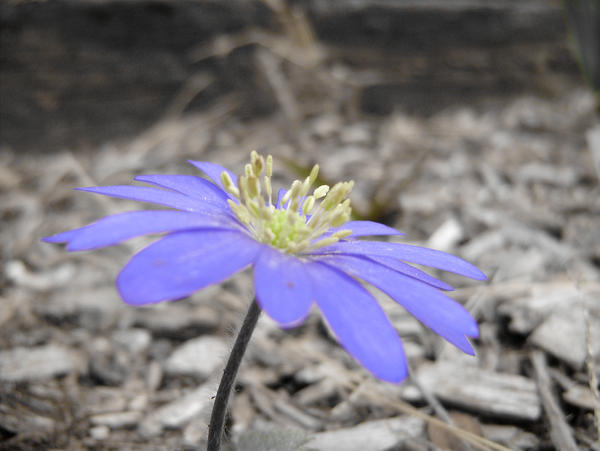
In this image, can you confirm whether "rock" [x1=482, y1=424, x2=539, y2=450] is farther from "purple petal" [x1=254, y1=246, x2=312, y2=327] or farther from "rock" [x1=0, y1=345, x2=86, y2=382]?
"rock" [x1=0, y1=345, x2=86, y2=382]

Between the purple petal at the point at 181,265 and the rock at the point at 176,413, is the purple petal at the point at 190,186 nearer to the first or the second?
the purple petal at the point at 181,265

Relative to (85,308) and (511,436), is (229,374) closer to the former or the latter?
(511,436)

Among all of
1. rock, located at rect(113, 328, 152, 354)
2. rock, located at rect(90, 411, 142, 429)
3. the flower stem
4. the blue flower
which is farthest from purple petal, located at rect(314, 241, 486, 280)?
rock, located at rect(113, 328, 152, 354)

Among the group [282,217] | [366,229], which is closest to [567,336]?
[366,229]

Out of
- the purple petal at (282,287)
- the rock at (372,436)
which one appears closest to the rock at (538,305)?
the rock at (372,436)

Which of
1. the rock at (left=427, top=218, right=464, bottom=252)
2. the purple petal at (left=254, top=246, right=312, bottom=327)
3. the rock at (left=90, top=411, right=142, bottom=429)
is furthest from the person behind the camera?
the rock at (left=427, top=218, right=464, bottom=252)

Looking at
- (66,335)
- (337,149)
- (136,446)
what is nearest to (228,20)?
(337,149)

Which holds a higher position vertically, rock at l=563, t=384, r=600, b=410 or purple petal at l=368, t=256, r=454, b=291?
purple petal at l=368, t=256, r=454, b=291
